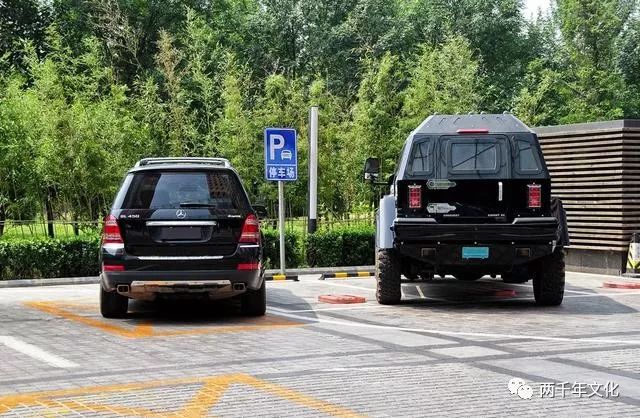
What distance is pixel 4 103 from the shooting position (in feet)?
77.3

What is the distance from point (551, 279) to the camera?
12.7m

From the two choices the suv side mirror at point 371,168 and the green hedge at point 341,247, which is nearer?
the suv side mirror at point 371,168

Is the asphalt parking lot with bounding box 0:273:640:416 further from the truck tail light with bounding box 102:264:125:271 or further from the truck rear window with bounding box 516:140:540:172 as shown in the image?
the truck rear window with bounding box 516:140:540:172

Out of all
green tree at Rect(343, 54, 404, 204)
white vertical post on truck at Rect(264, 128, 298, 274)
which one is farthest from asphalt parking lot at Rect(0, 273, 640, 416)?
green tree at Rect(343, 54, 404, 204)

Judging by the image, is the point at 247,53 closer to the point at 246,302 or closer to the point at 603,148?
the point at 603,148

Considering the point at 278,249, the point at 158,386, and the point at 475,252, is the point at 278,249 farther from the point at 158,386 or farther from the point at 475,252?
the point at 158,386

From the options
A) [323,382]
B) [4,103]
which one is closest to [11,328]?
[323,382]

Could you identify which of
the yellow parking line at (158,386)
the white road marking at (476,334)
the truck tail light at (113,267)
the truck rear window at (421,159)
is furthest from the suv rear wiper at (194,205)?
the yellow parking line at (158,386)

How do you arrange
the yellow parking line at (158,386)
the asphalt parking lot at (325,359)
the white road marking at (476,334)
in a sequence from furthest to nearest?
the white road marking at (476,334)
the asphalt parking lot at (325,359)
the yellow parking line at (158,386)

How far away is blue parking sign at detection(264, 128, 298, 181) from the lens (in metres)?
17.6

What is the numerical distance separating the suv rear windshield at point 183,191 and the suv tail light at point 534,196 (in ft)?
12.0

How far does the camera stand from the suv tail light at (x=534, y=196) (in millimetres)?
12336

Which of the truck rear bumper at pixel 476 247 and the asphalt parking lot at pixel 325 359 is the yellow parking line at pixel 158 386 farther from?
the truck rear bumper at pixel 476 247

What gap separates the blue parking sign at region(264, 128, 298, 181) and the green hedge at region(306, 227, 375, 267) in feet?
10.4
